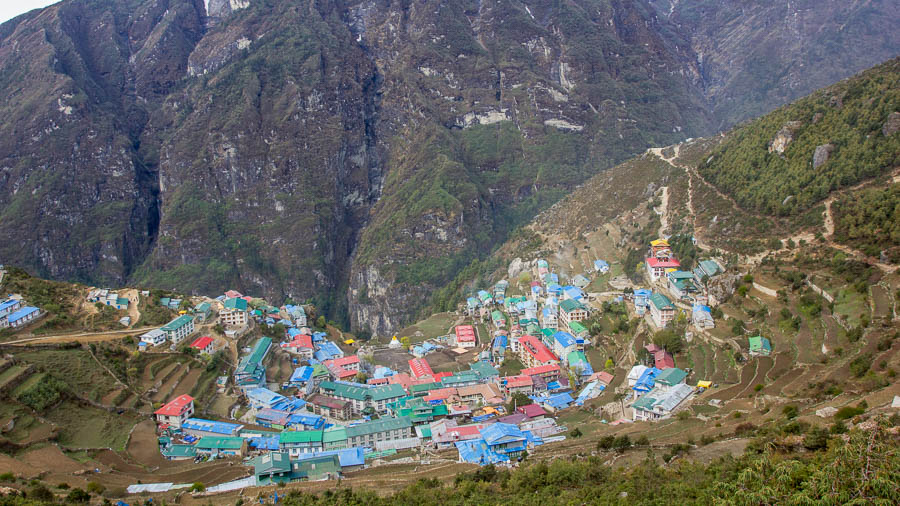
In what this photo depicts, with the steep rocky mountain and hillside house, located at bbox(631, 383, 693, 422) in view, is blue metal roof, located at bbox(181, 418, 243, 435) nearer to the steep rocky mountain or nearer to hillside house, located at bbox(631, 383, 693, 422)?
hillside house, located at bbox(631, 383, 693, 422)

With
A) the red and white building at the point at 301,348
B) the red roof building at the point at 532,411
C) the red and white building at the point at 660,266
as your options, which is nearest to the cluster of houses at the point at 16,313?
the red and white building at the point at 301,348

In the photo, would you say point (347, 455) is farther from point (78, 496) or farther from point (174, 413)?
point (78, 496)

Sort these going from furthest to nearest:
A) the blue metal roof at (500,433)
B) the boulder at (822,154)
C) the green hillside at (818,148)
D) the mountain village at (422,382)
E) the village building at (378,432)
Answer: the boulder at (822,154) < the green hillside at (818,148) < the village building at (378,432) < the mountain village at (422,382) < the blue metal roof at (500,433)

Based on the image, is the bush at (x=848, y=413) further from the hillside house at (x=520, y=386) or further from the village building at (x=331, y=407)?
the village building at (x=331, y=407)

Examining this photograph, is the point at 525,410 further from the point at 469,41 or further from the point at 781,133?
the point at 469,41

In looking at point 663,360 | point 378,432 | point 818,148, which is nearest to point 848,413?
point 663,360

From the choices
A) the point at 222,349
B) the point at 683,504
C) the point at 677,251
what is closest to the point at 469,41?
the point at 677,251

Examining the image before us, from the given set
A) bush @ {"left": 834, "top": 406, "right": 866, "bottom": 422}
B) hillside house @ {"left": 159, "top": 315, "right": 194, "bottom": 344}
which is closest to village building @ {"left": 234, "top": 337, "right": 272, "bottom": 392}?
hillside house @ {"left": 159, "top": 315, "right": 194, "bottom": 344}
